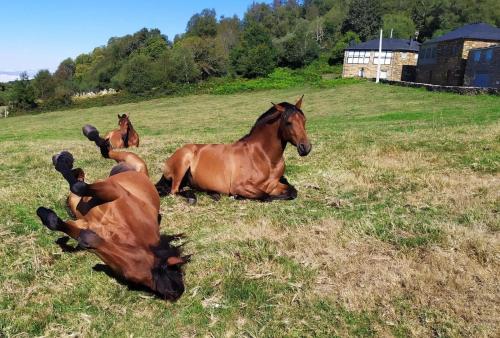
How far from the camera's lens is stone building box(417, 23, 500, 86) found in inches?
2144

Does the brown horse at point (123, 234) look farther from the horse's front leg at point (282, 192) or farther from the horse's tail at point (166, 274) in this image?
the horse's front leg at point (282, 192)

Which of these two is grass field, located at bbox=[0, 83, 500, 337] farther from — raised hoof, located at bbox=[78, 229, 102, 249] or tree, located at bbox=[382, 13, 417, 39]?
tree, located at bbox=[382, 13, 417, 39]

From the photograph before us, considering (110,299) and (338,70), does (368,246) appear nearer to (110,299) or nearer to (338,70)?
(110,299)

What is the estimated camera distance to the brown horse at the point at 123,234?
359 centimetres

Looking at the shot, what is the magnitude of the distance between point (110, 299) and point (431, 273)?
3.18m

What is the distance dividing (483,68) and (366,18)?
68047 millimetres

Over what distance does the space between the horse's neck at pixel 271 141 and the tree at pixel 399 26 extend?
106995 mm

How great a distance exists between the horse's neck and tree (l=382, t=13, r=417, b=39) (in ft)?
Answer: 351

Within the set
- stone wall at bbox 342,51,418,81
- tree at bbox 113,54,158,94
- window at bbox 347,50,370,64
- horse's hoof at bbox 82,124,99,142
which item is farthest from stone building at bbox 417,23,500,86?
horse's hoof at bbox 82,124,99,142

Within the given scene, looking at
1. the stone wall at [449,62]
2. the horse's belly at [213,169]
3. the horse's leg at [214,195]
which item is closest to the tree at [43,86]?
the stone wall at [449,62]

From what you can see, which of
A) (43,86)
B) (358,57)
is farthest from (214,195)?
(43,86)

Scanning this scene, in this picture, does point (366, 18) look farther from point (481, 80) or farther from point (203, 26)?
point (481, 80)

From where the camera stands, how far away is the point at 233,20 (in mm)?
158125

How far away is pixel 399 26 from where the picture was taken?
108 metres
